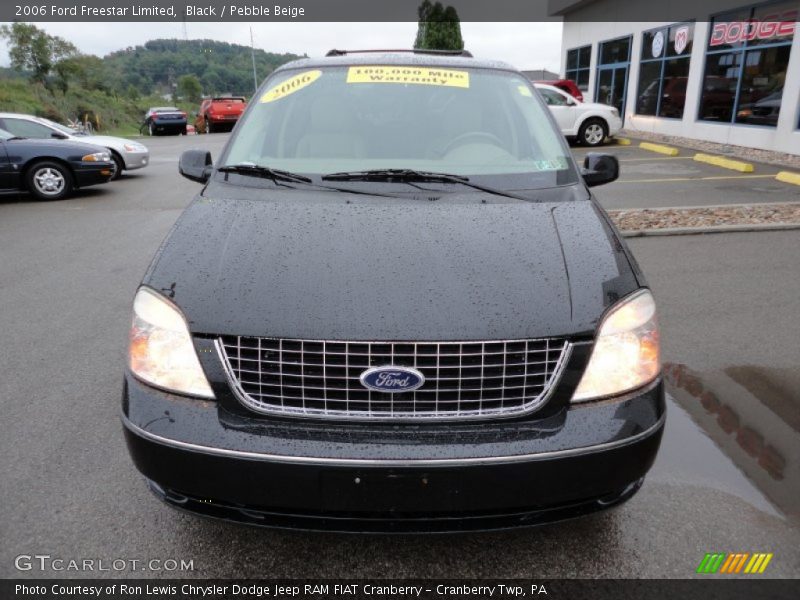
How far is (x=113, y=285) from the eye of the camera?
18.6 ft

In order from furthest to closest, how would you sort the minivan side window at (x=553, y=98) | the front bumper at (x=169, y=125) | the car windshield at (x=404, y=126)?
the front bumper at (x=169, y=125), the minivan side window at (x=553, y=98), the car windshield at (x=404, y=126)

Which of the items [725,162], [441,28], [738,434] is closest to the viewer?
[738,434]

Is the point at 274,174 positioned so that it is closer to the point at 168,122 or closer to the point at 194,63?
the point at 168,122

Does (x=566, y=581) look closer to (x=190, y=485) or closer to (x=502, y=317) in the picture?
(x=502, y=317)

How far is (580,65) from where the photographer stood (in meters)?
26.1

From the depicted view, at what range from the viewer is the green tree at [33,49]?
41.2m

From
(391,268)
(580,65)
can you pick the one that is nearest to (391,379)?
(391,268)

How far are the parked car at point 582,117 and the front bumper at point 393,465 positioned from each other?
1555 centimetres

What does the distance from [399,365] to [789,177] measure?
10.8m

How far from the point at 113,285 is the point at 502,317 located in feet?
15.4

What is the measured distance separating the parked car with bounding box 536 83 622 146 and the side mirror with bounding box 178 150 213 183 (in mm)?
14223

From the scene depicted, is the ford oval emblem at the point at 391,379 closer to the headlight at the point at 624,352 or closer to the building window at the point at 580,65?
the headlight at the point at 624,352

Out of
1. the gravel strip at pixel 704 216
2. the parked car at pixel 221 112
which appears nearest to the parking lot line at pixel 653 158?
the gravel strip at pixel 704 216

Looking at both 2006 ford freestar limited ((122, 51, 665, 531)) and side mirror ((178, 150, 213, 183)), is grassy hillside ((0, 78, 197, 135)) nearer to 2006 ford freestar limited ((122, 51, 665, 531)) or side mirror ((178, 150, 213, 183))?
side mirror ((178, 150, 213, 183))
